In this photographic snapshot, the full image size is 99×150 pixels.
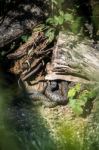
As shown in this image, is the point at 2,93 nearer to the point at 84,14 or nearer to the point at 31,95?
the point at 31,95

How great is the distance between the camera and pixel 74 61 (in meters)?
4.80

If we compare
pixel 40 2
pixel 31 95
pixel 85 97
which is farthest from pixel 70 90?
pixel 40 2

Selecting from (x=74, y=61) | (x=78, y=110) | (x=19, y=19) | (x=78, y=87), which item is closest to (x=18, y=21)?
(x=19, y=19)

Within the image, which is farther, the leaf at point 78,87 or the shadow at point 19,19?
the shadow at point 19,19

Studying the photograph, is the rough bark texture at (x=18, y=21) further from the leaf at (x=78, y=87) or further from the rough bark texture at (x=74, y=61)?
the leaf at (x=78, y=87)

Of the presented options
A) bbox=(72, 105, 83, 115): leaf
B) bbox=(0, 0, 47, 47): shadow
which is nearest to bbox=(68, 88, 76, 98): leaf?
bbox=(72, 105, 83, 115): leaf

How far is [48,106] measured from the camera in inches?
184

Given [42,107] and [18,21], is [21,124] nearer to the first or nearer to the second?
[42,107]

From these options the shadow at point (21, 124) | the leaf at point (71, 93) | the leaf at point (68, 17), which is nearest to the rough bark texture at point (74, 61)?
the leaf at point (71, 93)

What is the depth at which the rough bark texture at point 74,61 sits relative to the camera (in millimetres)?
4739

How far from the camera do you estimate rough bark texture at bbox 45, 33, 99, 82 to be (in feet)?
15.5

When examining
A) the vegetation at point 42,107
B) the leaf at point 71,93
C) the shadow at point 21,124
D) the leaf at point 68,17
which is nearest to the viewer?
the shadow at point 21,124

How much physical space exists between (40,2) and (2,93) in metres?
1.79

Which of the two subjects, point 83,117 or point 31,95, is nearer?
point 83,117
